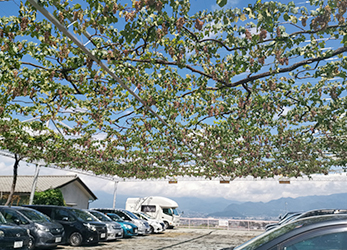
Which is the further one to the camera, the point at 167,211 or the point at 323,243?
the point at 167,211

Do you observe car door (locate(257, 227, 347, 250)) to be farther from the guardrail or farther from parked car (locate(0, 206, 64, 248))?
the guardrail

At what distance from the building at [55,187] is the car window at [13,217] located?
1928cm

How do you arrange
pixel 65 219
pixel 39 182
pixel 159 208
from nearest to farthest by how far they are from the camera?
pixel 65 219, pixel 159 208, pixel 39 182

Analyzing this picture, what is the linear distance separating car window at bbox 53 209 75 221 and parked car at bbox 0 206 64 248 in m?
1.92

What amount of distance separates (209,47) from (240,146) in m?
10.2

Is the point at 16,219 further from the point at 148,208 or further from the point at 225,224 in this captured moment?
the point at 225,224

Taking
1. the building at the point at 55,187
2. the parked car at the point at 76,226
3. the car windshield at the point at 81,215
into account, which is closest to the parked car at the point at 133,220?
the car windshield at the point at 81,215

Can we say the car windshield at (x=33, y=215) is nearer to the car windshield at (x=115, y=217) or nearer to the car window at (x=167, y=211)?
the car windshield at (x=115, y=217)

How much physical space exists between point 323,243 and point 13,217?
1112 centimetres

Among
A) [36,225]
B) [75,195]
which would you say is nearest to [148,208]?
[75,195]

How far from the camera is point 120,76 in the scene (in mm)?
8234

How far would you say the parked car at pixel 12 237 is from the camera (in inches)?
316

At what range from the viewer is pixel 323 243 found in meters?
2.51

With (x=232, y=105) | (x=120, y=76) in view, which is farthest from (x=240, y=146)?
(x=120, y=76)
